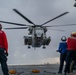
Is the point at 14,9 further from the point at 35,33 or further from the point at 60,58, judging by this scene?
the point at 60,58

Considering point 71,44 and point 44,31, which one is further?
point 44,31

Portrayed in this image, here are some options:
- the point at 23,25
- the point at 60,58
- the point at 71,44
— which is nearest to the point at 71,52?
the point at 71,44

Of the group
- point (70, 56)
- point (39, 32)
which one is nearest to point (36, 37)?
point (39, 32)

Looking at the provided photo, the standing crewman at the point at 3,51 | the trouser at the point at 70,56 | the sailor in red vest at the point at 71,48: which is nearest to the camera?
the standing crewman at the point at 3,51

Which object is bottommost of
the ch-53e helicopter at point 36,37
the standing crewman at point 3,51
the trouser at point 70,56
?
the ch-53e helicopter at point 36,37

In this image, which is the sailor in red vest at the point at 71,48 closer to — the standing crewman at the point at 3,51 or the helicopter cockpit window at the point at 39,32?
the standing crewman at the point at 3,51

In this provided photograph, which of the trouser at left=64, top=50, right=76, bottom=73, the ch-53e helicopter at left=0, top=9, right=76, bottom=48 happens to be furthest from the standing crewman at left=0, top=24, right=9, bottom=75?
the ch-53e helicopter at left=0, top=9, right=76, bottom=48

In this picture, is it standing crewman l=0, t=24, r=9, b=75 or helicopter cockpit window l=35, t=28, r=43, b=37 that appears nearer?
standing crewman l=0, t=24, r=9, b=75

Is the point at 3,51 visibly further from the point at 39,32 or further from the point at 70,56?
the point at 39,32

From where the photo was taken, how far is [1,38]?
1137 cm

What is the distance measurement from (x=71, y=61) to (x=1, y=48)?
383 centimetres

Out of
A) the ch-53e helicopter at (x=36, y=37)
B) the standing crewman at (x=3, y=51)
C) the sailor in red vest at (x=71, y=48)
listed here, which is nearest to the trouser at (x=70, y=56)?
the sailor in red vest at (x=71, y=48)

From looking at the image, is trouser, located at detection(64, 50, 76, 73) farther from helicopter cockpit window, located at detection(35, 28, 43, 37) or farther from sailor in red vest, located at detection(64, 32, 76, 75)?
helicopter cockpit window, located at detection(35, 28, 43, 37)

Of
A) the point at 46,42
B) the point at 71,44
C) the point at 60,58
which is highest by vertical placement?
the point at 71,44
